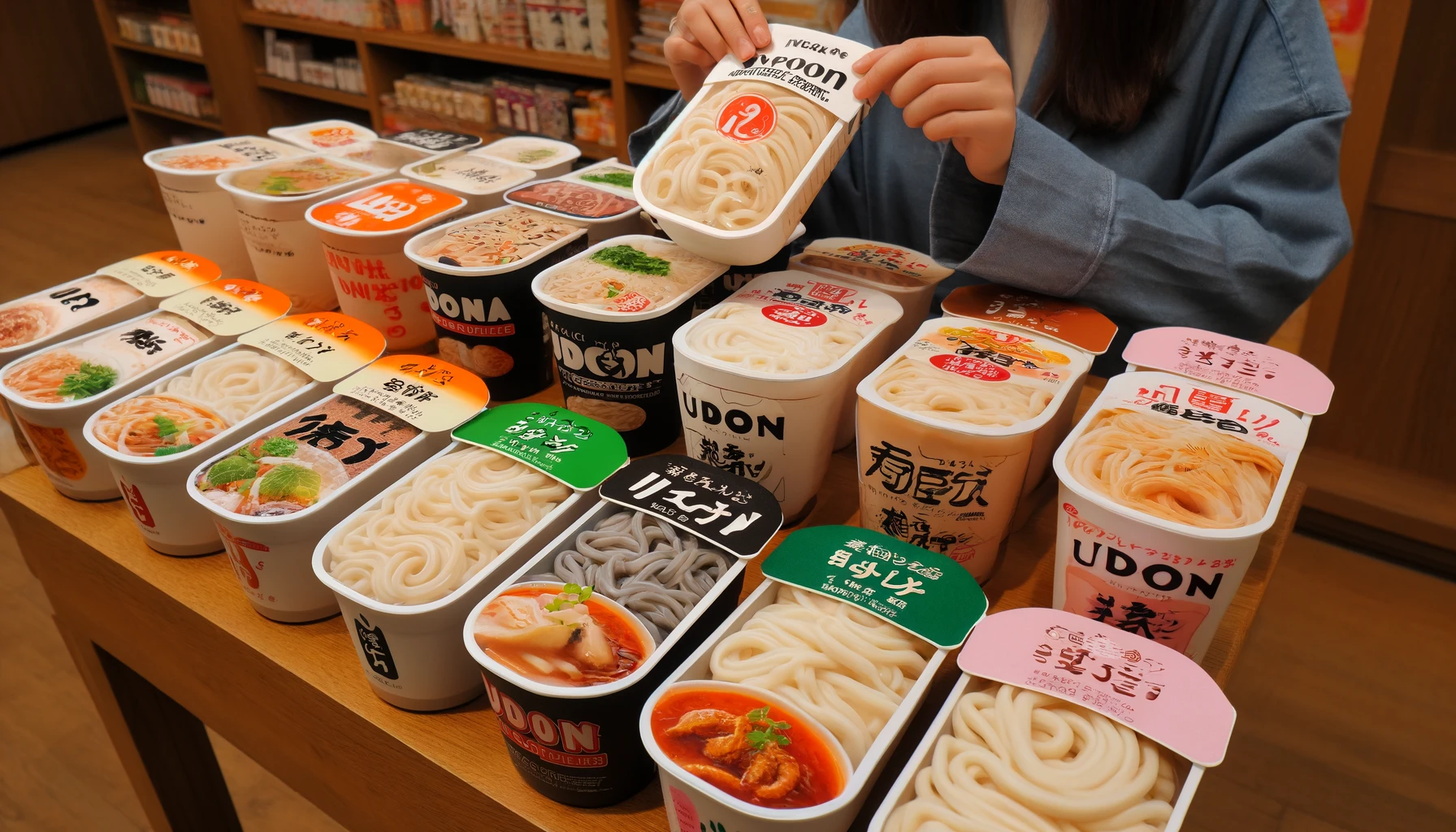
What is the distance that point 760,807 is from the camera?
66 cm

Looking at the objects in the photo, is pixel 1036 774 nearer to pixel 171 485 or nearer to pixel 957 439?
pixel 957 439

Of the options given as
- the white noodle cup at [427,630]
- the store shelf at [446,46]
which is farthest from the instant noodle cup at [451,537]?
the store shelf at [446,46]

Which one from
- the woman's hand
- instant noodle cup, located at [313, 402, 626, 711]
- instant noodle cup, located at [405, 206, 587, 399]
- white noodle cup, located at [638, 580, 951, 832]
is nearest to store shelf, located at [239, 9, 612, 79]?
instant noodle cup, located at [405, 206, 587, 399]

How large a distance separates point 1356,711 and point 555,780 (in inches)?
84.1

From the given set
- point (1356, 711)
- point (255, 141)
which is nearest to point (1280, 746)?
point (1356, 711)

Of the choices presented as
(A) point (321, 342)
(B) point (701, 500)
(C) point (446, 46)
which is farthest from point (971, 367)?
(C) point (446, 46)

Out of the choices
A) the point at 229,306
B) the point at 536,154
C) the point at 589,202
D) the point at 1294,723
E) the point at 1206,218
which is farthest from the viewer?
the point at 1294,723

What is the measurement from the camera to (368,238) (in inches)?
51.3

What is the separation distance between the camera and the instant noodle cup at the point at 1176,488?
→ 779mm

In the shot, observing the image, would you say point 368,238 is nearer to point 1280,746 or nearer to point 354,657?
point 354,657

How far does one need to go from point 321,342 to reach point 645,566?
0.62m

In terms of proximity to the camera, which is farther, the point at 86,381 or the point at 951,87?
the point at 86,381

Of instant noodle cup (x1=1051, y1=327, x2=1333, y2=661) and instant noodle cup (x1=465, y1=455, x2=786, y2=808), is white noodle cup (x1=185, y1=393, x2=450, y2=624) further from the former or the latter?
instant noodle cup (x1=1051, y1=327, x2=1333, y2=661)

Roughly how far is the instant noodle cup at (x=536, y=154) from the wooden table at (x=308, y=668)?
0.76m
